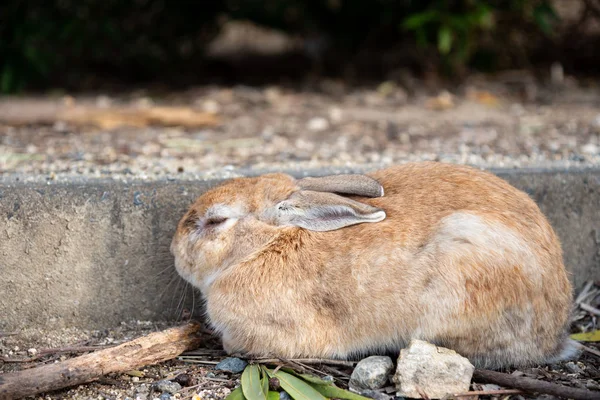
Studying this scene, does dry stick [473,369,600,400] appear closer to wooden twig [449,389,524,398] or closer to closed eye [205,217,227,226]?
wooden twig [449,389,524,398]

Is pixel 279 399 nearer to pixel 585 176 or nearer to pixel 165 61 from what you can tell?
pixel 585 176

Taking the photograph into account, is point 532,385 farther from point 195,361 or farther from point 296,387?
point 195,361

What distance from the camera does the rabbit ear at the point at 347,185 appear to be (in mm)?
3941

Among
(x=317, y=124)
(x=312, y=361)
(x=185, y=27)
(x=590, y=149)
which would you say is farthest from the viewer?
(x=185, y=27)

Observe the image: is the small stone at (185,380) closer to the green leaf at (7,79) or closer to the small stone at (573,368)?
the small stone at (573,368)

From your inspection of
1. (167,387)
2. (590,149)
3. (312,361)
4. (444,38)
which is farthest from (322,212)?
(444,38)

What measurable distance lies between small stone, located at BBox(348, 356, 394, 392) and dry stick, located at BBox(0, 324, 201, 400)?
36.7 inches

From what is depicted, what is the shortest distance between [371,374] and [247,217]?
1046mm

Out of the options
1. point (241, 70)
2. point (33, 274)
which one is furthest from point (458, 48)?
point (33, 274)

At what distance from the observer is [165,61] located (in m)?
9.41

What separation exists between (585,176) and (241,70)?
5744mm

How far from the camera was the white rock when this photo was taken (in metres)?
3.51

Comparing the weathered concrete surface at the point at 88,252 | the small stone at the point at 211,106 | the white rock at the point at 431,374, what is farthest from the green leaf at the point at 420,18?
the white rock at the point at 431,374

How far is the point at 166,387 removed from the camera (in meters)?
3.68
